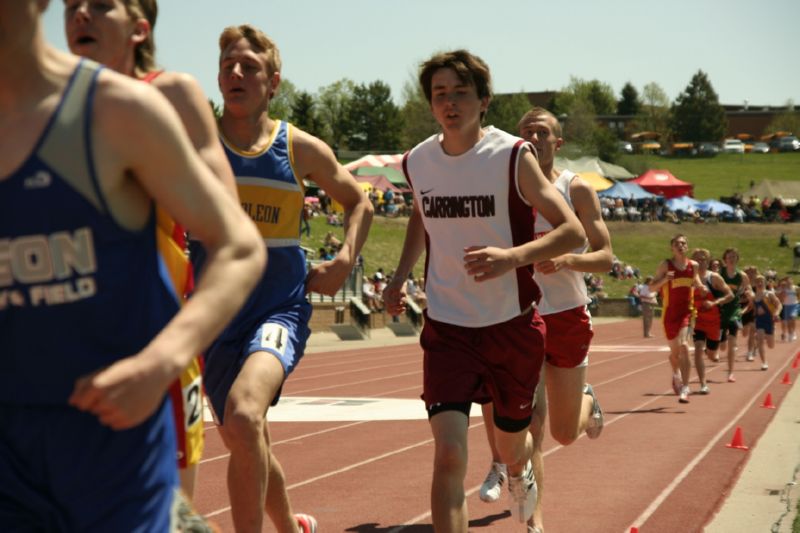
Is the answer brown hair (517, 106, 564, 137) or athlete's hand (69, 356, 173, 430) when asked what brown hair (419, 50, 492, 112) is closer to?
brown hair (517, 106, 564, 137)

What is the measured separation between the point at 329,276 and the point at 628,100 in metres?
181

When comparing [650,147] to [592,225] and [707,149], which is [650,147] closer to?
[707,149]

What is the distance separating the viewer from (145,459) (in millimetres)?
2662

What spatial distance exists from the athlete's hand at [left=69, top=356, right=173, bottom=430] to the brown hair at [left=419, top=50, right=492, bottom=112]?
3972 mm

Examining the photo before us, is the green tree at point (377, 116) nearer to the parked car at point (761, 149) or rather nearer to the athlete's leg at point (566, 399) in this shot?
the parked car at point (761, 149)

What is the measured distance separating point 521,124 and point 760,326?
18.1m

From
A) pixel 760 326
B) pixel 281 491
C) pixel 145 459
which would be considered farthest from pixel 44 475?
pixel 760 326

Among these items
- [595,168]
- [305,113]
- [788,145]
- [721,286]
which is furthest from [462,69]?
[788,145]

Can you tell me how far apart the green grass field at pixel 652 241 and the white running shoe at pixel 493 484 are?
4114 centimetres

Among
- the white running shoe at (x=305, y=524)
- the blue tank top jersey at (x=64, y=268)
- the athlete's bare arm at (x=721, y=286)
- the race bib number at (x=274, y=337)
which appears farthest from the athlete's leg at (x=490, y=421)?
the athlete's bare arm at (x=721, y=286)

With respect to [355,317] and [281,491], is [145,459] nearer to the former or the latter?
[281,491]

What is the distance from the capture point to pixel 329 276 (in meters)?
5.67

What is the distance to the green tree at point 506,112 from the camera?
113m

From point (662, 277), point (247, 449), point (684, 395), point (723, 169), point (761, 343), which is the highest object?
point (247, 449)
